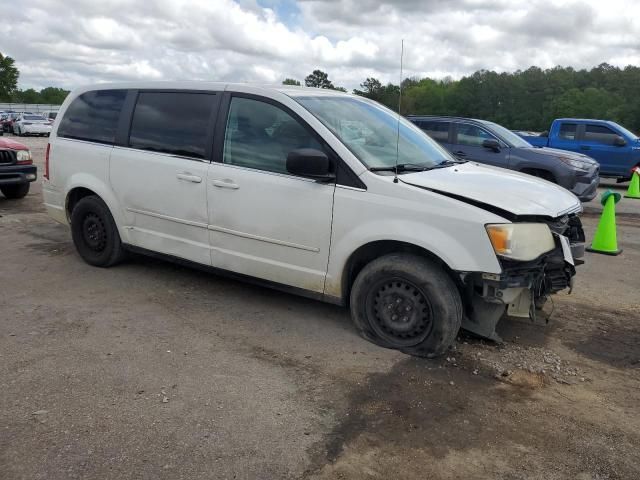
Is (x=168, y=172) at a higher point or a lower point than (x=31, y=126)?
lower

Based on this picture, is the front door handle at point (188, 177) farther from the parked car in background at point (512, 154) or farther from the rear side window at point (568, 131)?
the rear side window at point (568, 131)

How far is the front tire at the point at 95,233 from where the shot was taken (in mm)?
5672

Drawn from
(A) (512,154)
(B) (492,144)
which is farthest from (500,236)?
(A) (512,154)

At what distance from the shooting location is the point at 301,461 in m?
2.80

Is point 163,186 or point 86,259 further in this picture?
point 86,259

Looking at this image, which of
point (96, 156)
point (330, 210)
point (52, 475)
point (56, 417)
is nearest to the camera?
point (52, 475)

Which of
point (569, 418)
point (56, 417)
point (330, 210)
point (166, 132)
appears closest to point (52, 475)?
point (56, 417)

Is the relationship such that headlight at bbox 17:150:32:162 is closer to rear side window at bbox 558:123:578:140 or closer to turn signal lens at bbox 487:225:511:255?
turn signal lens at bbox 487:225:511:255

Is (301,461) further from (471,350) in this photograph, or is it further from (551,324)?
(551,324)

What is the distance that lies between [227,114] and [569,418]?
341cm

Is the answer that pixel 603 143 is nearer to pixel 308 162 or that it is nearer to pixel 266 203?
pixel 266 203

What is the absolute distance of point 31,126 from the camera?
34688 millimetres

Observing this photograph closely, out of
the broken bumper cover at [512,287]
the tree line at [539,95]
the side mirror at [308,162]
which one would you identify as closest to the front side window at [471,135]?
the broken bumper cover at [512,287]

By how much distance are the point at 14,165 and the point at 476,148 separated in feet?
26.8
